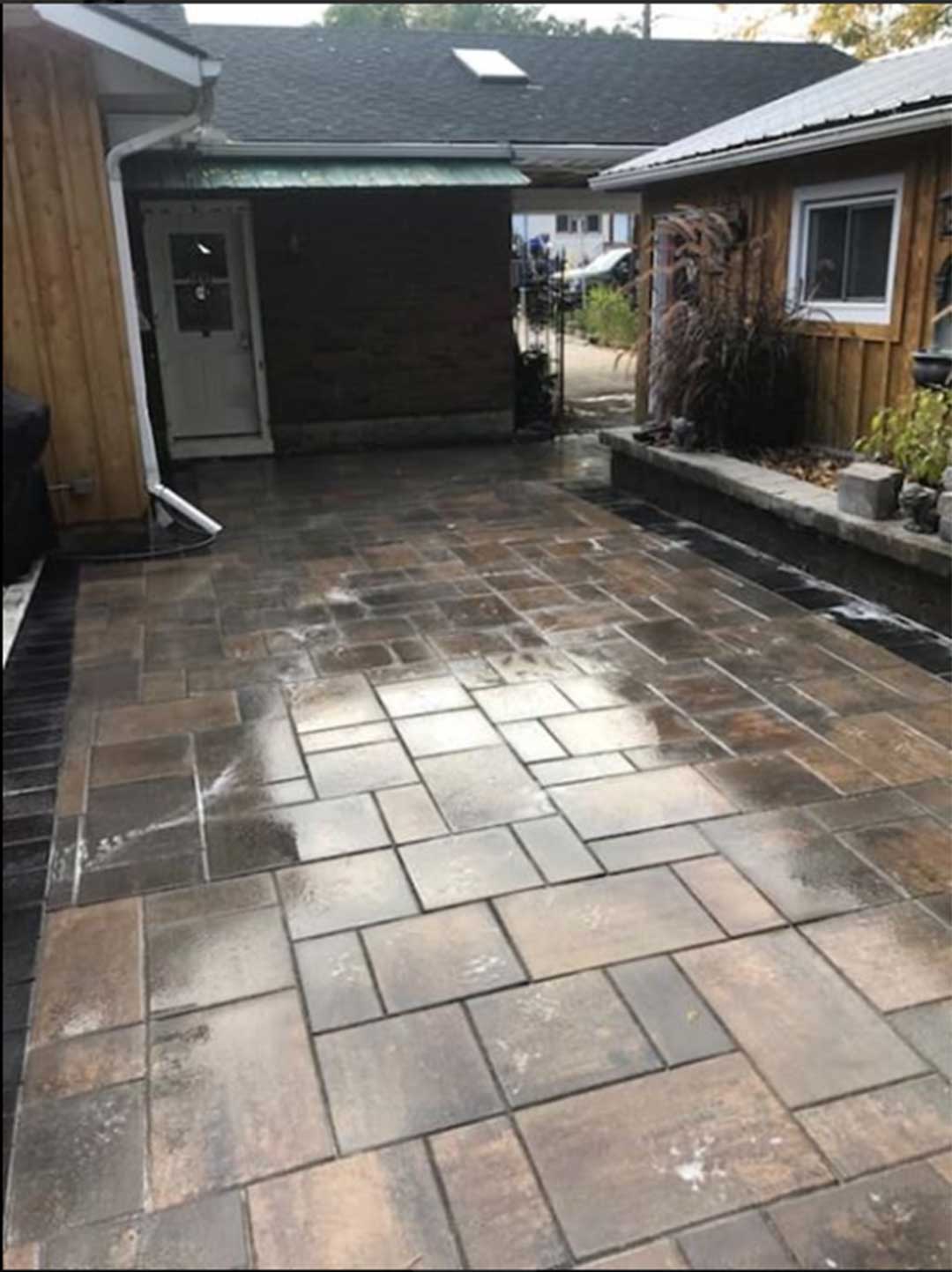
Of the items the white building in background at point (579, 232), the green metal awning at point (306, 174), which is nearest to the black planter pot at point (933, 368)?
the green metal awning at point (306, 174)

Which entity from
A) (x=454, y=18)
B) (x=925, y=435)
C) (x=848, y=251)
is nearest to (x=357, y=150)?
(x=848, y=251)

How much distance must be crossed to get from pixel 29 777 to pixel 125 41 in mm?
3698

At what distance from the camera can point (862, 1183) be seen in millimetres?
1815

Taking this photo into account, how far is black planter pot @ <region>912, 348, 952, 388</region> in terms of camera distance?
5.23 meters

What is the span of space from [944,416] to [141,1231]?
4.54m

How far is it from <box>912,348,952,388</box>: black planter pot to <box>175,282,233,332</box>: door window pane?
586 cm

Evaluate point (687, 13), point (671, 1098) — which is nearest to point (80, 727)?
point (671, 1098)

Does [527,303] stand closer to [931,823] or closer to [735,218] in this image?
[735,218]

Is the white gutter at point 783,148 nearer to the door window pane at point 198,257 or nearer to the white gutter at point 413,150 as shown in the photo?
the white gutter at point 413,150

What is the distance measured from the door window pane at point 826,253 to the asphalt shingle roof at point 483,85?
135 inches

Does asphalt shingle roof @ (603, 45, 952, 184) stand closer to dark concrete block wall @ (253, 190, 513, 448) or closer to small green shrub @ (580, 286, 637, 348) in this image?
dark concrete block wall @ (253, 190, 513, 448)

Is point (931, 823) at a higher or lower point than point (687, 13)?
lower

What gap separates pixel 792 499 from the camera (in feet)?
17.7

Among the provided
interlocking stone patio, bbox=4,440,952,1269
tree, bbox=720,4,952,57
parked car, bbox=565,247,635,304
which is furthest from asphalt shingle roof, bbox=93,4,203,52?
parked car, bbox=565,247,635,304
